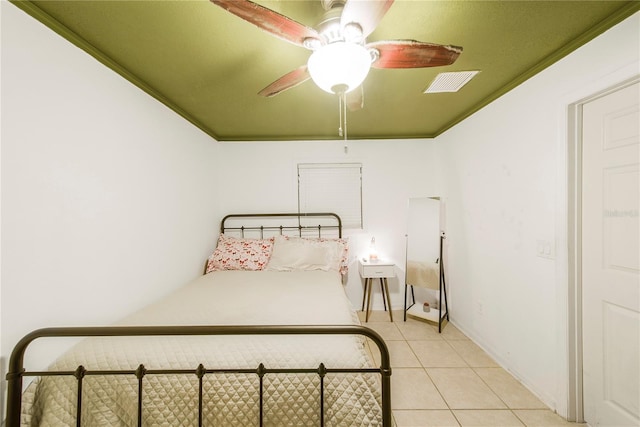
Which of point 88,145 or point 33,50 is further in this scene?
point 88,145

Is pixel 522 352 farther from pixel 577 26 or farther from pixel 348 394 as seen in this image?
pixel 577 26

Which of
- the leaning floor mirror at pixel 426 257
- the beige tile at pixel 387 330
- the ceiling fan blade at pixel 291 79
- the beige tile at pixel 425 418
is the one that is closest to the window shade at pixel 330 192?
the leaning floor mirror at pixel 426 257

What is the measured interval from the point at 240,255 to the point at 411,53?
266 centimetres

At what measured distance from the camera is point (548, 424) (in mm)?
1746

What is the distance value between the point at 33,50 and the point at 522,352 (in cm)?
365

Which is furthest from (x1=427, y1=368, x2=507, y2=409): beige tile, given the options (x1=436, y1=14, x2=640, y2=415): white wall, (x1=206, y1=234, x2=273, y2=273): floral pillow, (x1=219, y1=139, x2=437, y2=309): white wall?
(x1=206, y1=234, x2=273, y2=273): floral pillow

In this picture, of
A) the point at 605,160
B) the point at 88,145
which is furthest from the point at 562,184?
the point at 88,145

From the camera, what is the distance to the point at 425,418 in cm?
181

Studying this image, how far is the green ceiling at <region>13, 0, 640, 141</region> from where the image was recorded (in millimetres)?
1376

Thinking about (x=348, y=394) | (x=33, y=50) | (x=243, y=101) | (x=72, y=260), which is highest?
(x=243, y=101)

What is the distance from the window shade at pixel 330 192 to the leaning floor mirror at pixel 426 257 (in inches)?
28.1

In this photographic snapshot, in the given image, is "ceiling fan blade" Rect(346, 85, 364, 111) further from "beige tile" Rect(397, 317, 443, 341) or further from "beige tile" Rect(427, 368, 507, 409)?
"beige tile" Rect(397, 317, 443, 341)

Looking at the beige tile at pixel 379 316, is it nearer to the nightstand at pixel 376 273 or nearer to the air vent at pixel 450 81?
the nightstand at pixel 376 273

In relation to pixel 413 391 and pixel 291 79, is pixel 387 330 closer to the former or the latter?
pixel 413 391
